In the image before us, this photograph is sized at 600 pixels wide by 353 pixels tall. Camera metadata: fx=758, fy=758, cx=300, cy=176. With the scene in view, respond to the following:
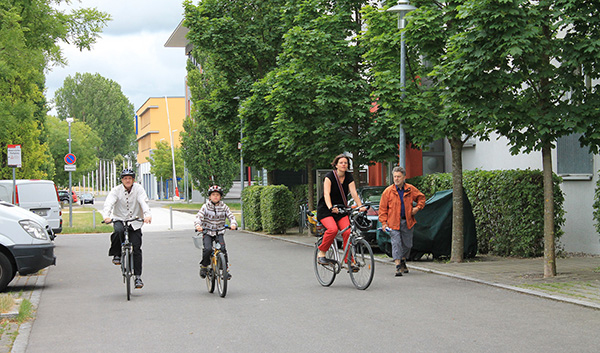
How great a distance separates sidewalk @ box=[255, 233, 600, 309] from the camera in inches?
374

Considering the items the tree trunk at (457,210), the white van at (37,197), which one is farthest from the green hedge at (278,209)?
the tree trunk at (457,210)

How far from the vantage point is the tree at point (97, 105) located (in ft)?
391

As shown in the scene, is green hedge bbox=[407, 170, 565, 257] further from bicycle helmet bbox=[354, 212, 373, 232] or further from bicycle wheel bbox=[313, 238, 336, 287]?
bicycle wheel bbox=[313, 238, 336, 287]

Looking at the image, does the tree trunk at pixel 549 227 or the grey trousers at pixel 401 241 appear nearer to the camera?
the tree trunk at pixel 549 227

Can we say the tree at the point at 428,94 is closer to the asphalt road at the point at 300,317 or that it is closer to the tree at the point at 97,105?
the asphalt road at the point at 300,317

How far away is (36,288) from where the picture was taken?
11617mm

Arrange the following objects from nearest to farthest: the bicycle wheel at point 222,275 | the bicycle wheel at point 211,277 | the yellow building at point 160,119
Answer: the bicycle wheel at point 222,275 → the bicycle wheel at point 211,277 → the yellow building at point 160,119

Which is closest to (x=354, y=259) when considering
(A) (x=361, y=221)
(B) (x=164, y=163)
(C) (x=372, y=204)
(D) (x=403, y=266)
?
(A) (x=361, y=221)

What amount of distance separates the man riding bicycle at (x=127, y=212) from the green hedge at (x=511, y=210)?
7614 millimetres

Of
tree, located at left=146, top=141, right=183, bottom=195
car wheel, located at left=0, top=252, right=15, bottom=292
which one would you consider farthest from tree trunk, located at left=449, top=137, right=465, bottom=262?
tree, located at left=146, top=141, right=183, bottom=195

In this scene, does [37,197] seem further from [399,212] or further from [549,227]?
[549,227]

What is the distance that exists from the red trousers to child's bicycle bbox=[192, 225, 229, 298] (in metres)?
1.44

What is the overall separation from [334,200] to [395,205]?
1636 millimetres

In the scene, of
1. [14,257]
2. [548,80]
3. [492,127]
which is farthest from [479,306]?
[14,257]
